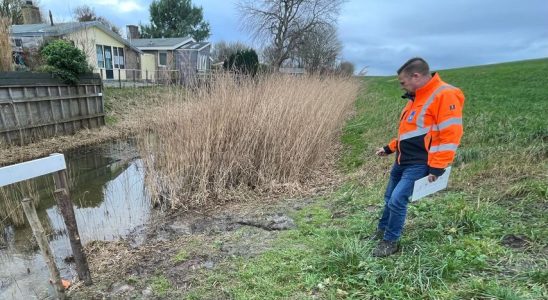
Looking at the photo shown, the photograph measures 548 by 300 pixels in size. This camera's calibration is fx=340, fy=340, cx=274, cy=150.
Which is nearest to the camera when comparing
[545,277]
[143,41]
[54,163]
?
[545,277]

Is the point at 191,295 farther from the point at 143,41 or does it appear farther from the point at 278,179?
the point at 143,41

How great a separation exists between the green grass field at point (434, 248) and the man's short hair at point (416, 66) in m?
1.39

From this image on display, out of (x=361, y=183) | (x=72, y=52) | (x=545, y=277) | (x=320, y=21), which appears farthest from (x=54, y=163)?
(x=320, y=21)

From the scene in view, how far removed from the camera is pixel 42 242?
109 inches

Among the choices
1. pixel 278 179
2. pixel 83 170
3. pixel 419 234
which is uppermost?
pixel 419 234

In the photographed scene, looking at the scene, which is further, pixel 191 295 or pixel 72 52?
pixel 72 52

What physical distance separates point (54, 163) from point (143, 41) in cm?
3176

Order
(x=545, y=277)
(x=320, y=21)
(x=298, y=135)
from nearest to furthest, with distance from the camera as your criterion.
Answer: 1. (x=545, y=277)
2. (x=298, y=135)
3. (x=320, y=21)

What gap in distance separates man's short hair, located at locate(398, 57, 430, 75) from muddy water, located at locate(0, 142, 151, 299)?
367 centimetres

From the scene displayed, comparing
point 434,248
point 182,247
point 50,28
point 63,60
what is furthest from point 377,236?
point 50,28

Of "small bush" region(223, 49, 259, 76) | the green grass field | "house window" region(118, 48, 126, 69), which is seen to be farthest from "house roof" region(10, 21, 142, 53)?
the green grass field

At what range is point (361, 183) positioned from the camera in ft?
17.0

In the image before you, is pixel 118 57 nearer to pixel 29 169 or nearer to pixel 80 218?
pixel 80 218

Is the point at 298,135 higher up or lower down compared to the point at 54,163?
lower down
